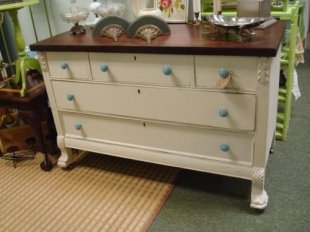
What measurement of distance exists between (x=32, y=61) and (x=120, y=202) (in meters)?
0.95

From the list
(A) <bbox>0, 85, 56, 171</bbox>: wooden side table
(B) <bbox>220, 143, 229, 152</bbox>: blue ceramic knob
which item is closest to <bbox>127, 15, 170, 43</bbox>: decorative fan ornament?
(B) <bbox>220, 143, 229, 152</bbox>: blue ceramic knob

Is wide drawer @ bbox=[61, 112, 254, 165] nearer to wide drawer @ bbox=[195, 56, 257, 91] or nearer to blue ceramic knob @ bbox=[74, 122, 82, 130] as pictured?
blue ceramic knob @ bbox=[74, 122, 82, 130]

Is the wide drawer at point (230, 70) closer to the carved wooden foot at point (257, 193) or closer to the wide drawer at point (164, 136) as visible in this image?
the wide drawer at point (164, 136)

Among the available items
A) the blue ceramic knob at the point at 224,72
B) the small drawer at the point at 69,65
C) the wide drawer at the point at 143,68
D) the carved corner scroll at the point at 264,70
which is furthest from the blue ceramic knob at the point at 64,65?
the carved corner scroll at the point at 264,70

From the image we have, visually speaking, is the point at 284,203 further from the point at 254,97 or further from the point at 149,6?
the point at 149,6

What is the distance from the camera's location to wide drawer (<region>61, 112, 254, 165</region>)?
4.83 feet

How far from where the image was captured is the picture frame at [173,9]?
1780 millimetres

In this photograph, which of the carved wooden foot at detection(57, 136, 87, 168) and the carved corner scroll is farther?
the carved wooden foot at detection(57, 136, 87, 168)

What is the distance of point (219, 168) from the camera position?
152 centimetres

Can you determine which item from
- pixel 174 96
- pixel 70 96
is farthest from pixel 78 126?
pixel 174 96

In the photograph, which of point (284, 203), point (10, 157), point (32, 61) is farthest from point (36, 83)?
point (284, 203)

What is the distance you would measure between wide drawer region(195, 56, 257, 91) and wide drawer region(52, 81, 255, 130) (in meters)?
0.04

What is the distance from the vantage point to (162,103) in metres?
1.52

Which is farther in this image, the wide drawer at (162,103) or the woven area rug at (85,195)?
the woven area rug at (85,195)
